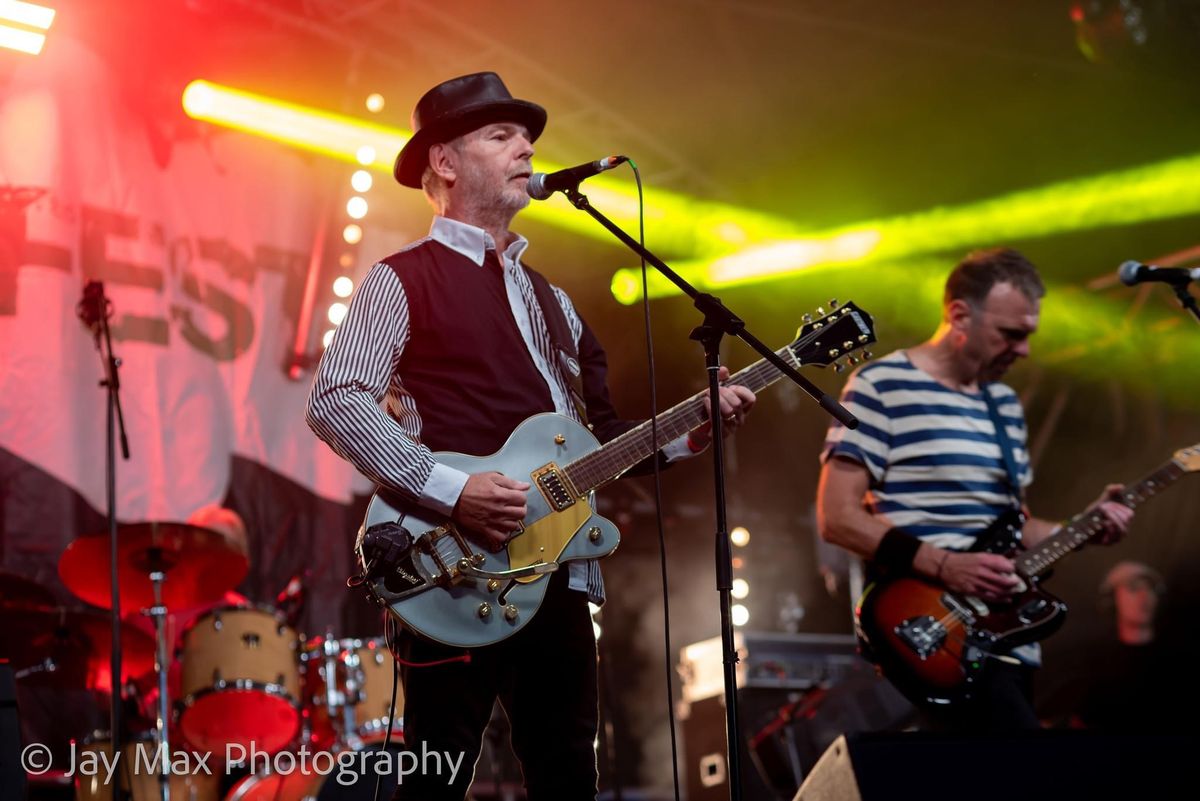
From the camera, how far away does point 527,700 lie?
2.83 m

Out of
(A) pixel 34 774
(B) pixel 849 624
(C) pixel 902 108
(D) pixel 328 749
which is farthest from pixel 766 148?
(A) pixel 34 774

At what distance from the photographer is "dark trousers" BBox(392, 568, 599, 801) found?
266 cm

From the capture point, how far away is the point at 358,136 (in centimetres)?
728

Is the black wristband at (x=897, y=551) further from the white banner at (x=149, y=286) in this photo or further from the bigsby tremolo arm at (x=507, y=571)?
the white banner at (x=149, y=286)

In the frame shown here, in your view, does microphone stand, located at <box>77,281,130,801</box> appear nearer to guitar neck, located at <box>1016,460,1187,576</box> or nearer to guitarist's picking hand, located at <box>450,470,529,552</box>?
guitarist's picking hand, located at <box>450,470,529,552</box>

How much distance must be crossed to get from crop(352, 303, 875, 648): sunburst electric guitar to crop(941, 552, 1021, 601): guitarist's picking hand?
3.83 feet

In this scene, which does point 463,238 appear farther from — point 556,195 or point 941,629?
point 556,195

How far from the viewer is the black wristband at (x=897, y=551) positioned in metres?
3.83

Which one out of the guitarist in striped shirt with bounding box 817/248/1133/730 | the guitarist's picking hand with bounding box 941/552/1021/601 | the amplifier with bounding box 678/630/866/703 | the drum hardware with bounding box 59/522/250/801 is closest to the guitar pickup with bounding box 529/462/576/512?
the guitarist in striped shirt with bounding box 817/248/1133/730

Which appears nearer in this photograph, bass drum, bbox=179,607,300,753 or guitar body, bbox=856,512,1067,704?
guitar body, bbox=856,512,1067,704

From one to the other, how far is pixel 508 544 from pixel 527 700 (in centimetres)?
37

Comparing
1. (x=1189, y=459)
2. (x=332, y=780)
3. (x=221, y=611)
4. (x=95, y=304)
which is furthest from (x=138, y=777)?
(x=1189, y=459)

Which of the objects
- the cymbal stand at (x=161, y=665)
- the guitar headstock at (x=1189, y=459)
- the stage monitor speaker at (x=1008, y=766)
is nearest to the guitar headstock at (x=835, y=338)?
the stage monitor speaker at (x=1008, y=766)

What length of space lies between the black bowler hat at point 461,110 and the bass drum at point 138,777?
2.87m
